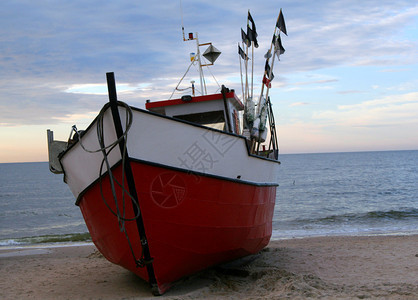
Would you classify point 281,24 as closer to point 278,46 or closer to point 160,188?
point 278,46

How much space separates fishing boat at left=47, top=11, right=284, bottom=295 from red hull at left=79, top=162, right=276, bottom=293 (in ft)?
0.05

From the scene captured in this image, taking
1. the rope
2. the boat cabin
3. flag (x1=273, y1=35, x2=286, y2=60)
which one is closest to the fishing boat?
the rope

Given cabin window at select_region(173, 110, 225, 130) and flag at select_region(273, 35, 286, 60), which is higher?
flag at select_region(273, 35, 286, 60)

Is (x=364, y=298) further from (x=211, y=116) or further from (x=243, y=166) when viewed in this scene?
(x=211, y=116)

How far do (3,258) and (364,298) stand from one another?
10.5m

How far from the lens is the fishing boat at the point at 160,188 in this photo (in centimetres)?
561

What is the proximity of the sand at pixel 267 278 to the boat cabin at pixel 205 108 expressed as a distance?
272 centimetres

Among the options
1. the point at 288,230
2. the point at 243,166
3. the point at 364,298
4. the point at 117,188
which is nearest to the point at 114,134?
the point at 117,188

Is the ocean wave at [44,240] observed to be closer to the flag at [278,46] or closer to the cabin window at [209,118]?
the cabin window at [209,118]

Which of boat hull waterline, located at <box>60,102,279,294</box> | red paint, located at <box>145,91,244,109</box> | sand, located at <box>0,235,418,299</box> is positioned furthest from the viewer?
red paint, located at <box>145,91,244,109</box>

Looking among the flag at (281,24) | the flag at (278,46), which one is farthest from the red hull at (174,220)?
the flag at (281,24)

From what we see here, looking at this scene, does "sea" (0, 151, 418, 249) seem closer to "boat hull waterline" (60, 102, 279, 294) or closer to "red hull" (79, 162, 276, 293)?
"red hull" (79, 162, 276, 293)

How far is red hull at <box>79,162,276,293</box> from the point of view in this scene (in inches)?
227

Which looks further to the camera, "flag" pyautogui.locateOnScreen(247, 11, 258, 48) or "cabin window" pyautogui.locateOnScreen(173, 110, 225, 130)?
"flag" pyautogui.locateOnScreen(247, 11, 258, 48)
